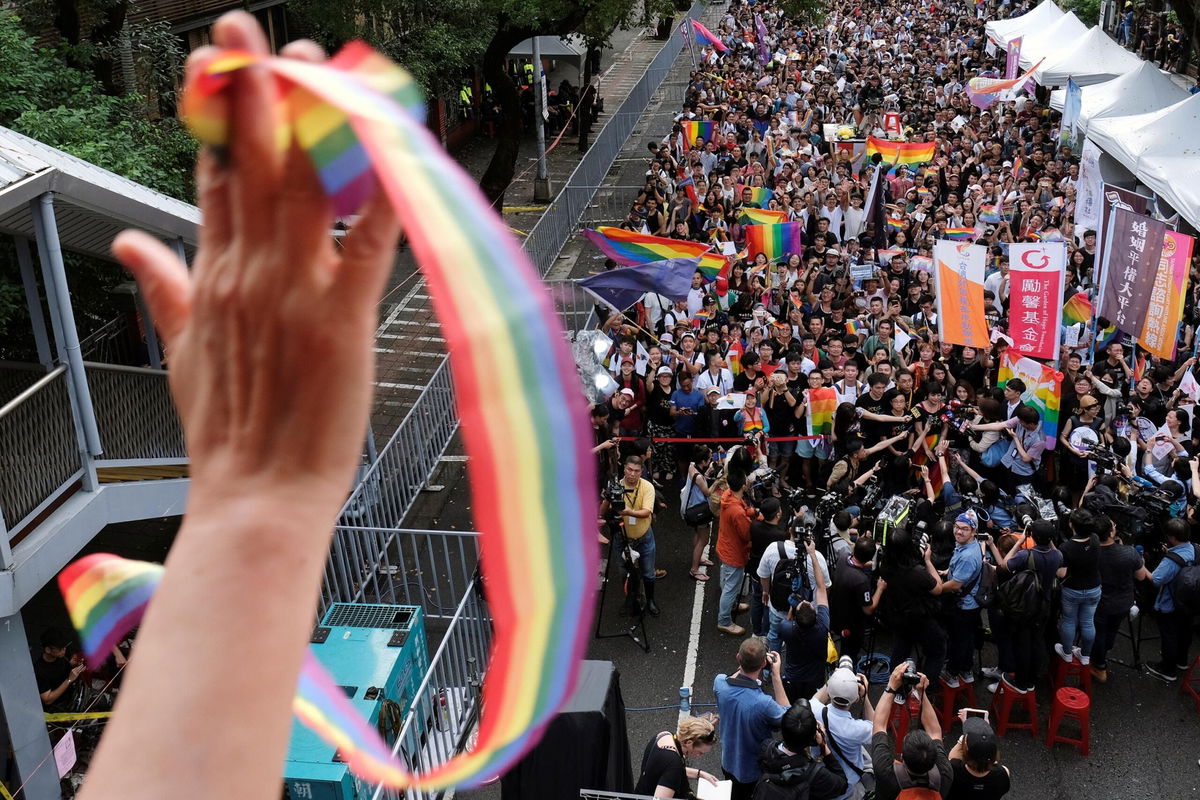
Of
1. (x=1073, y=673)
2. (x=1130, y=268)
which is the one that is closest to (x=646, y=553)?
(x=1073, y=673)

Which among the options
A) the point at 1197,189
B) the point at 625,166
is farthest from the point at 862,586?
the point at 625,166

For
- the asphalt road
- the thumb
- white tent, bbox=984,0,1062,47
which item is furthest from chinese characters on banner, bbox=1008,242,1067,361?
white tent, bbox=984,0,1062,47

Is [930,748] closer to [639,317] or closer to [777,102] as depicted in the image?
[639,317]

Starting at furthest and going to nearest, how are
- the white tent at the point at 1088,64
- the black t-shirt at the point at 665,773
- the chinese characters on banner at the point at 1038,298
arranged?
the white tent at the point at 1088,64, the chinese characters on banner at the point at 1038,298, the black t-shirt at the point at 665,773

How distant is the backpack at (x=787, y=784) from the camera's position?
5.64 meters

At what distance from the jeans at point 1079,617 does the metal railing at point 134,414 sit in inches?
266

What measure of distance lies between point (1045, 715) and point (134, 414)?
24.9 feet

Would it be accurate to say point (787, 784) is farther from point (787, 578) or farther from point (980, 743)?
point (787, 578)

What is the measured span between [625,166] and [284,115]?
24536 mm

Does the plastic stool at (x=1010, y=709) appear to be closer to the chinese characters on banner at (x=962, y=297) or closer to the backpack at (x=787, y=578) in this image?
the backpack at (x=787, y=578)

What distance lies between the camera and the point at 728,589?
919 centimetres

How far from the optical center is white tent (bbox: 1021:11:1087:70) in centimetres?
2408

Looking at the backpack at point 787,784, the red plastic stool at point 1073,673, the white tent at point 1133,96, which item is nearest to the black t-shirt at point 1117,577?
the red plastic stool at point 1073,673

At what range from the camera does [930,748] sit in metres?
5.58
